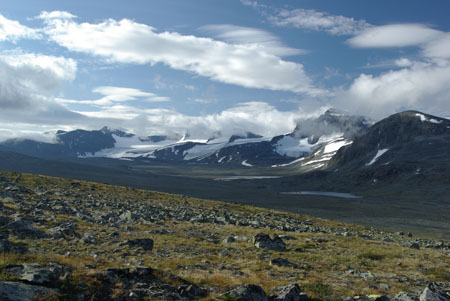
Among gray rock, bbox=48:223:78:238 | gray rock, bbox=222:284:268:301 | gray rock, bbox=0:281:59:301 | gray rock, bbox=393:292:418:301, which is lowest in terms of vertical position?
gray rock, bbox=393:292:418:301

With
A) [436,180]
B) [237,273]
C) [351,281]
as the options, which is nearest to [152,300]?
[237,273]

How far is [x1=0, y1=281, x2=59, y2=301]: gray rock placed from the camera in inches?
372

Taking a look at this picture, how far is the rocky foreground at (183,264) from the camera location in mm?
11844

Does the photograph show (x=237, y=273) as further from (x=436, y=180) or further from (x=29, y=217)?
(x=436, y=180)

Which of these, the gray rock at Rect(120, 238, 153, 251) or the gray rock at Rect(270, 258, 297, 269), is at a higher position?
the gray rock at Rect(120, 238, 153, 251)

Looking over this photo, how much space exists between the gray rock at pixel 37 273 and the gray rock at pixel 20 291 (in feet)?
1.41

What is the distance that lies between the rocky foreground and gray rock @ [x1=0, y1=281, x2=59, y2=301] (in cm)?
3

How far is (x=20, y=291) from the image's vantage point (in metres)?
9.93

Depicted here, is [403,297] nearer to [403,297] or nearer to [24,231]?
[403,297]

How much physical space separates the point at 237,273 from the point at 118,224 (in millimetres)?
16106

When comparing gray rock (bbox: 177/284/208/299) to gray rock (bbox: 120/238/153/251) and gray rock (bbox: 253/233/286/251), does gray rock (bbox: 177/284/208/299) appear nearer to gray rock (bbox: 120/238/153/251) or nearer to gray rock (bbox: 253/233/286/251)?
gray rock (bbox: 120/238/153/251)

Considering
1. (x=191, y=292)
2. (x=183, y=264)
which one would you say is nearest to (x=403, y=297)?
(x=191, y=292)

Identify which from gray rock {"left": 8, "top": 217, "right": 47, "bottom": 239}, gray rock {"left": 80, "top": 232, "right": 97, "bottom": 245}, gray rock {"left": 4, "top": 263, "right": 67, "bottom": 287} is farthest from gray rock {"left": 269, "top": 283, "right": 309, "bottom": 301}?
gray rock {"left": 8, "top": 217, "right": 47, "bottom": 239}

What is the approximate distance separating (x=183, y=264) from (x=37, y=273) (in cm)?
886
